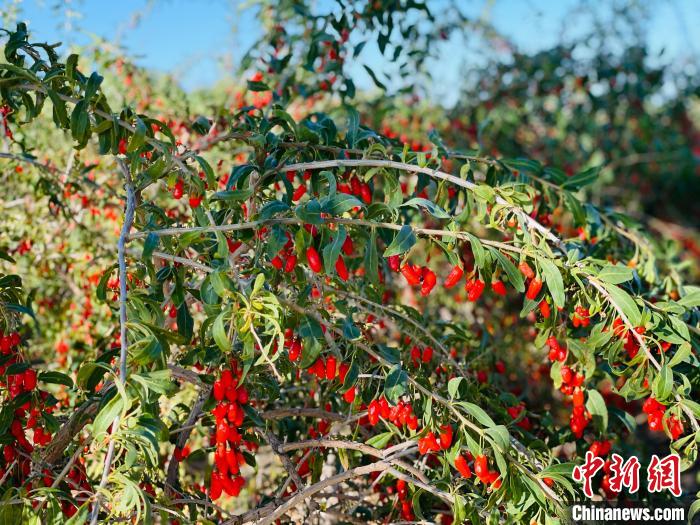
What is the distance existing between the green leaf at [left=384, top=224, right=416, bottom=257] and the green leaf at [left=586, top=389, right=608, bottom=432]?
1008mm

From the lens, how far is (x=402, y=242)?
1.67 m

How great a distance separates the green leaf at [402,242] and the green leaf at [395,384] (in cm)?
33

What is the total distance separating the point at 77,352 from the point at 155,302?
1.74m

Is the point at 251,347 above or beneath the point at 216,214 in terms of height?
beneath

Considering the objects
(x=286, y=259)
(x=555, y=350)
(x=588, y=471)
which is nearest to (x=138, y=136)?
(x=286, y=259)

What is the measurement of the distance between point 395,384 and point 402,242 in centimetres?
37

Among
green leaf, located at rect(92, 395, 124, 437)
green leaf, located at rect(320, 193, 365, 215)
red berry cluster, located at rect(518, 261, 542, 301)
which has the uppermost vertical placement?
green leaf, located at rect(320, 193, 365, 215)

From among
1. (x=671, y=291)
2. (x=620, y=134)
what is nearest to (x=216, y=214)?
(x=671, y=291)

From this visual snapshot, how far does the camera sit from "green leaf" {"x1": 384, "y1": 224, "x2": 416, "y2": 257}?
1.65 metres

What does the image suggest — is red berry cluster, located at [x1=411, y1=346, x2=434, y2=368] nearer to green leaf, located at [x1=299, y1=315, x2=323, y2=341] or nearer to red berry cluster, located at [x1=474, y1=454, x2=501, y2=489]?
red berry cluster, located at [x1=474, y1=454, x2=501, y2=489]

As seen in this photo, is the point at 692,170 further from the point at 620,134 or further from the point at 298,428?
the point at 298,428

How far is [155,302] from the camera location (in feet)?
5.38

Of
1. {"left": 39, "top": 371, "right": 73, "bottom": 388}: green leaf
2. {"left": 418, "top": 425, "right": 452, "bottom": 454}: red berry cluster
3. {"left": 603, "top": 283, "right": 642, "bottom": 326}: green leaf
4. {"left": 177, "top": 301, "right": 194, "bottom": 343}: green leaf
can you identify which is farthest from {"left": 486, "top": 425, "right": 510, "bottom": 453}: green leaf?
{"left": 39, "top": 371, "right": 73, "bottom": 388}: green leaf

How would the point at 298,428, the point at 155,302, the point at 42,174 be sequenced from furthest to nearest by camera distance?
the point at 42,174 → the point at 298,428 → the point at 155,302
